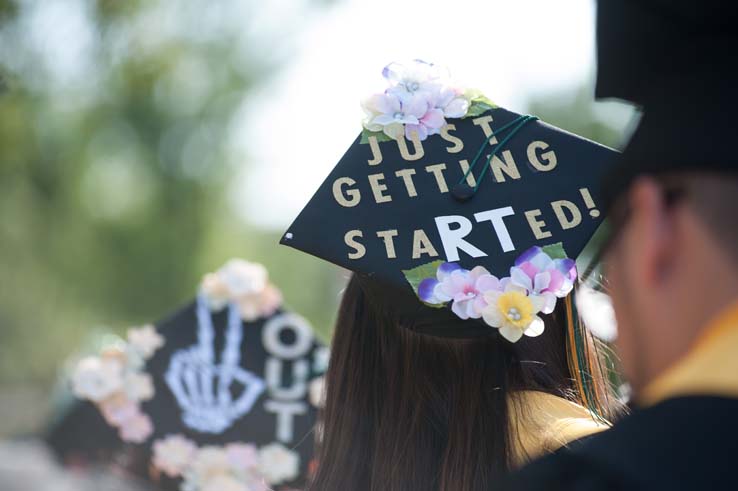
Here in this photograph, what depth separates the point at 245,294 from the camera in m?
3.16

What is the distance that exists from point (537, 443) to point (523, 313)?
228 millimetres

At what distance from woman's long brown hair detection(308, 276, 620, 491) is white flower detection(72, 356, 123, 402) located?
154 cm

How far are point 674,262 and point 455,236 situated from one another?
88cm

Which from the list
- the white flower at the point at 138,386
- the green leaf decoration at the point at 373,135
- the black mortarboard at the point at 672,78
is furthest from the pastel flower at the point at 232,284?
the black mortarboard at the point at 672,78

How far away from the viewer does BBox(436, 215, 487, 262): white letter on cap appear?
1.76m

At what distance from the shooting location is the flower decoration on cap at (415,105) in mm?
1925

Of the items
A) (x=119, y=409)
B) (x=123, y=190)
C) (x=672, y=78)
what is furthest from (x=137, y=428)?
(x=123, y=190)

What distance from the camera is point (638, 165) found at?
99 cm

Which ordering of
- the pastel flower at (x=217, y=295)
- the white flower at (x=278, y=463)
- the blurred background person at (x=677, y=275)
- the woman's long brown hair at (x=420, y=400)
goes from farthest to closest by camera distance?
the pastel flower at (x=217, y=295)
the white flower at (x=278, y=463)
the woman's long brown hair at (x=420, y=400)
the blurred background person at (x=677, y=275)

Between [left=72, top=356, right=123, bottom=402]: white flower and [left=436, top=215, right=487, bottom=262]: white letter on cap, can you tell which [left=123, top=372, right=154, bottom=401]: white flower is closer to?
[left=72, top=356, right=123, bottom=402]: white flower

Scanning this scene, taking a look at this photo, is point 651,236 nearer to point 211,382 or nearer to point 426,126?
point 426,126

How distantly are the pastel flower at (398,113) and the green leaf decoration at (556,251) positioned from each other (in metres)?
0.39

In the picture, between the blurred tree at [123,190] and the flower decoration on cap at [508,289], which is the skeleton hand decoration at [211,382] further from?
the blurred tree at [123,190]

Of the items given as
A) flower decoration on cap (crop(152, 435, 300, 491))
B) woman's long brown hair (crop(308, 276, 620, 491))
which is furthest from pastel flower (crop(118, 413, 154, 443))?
woman's long brown hair (crop(308, 276, 620, 491))
